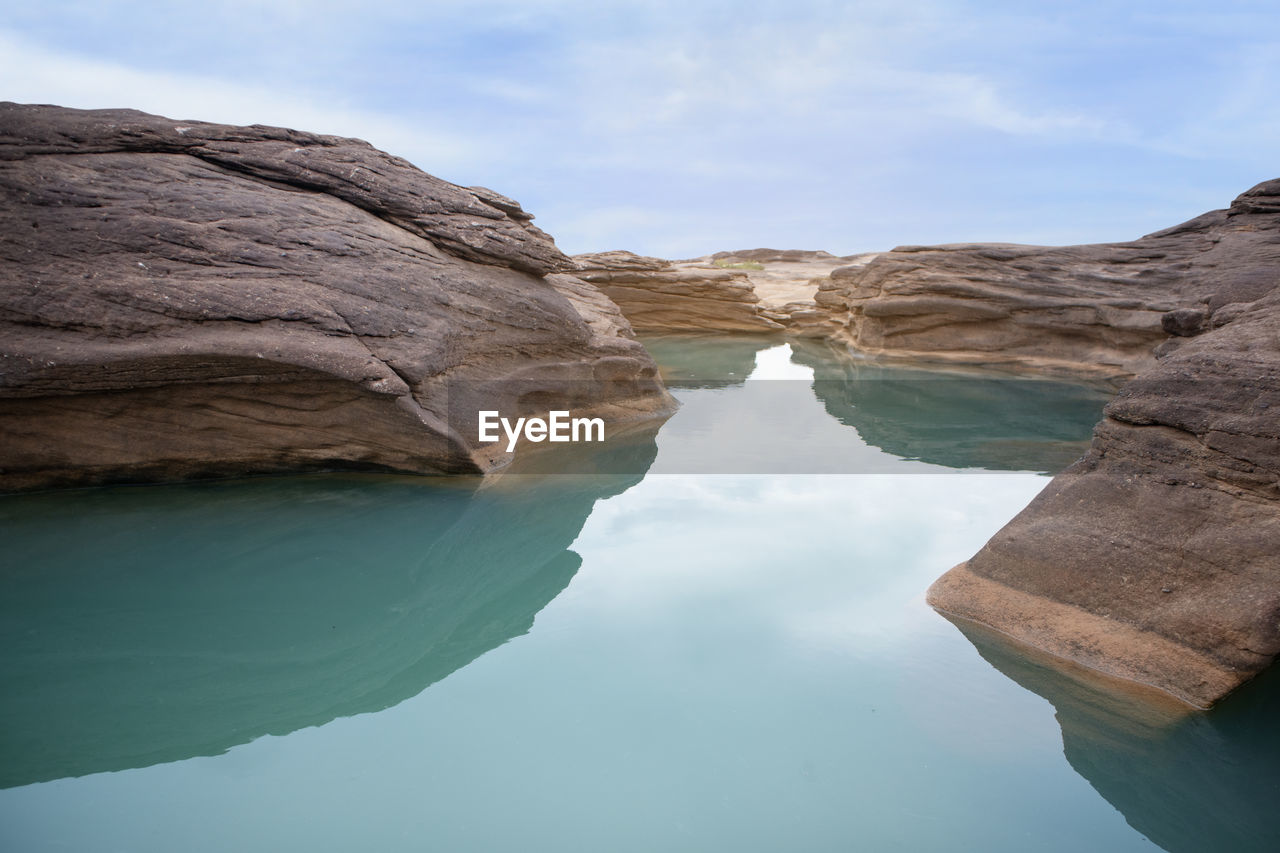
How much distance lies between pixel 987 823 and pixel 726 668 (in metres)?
1.24

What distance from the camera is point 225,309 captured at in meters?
5.54

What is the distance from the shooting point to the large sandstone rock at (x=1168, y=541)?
3480mm

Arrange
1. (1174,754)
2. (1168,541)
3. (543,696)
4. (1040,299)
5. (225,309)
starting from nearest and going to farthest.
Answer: (1174,754) < (543,696) < (1168,541) < (225,309) < (1040,299)

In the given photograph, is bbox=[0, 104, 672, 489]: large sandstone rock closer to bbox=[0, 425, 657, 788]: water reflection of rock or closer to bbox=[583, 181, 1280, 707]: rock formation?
bbox=[0, 425, 657, 788]: water reflection of rock

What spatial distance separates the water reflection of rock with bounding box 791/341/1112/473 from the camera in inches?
299

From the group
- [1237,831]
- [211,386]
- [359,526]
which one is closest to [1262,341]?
[1237,831]

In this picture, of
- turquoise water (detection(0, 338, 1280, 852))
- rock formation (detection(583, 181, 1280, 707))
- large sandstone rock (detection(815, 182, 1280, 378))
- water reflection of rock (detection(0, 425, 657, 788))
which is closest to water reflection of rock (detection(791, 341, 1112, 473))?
large sandstone rock (detection(815, 182, 1280, 378))

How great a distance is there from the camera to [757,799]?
2.83m

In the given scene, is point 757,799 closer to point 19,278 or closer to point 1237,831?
point 1237,831

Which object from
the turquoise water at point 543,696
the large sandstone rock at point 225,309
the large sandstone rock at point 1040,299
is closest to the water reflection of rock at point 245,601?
the turquoise water at point 543,696

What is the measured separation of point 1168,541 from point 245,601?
4554mm

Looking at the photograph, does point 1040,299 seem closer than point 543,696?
No

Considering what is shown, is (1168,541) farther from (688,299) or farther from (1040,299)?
(688,299)

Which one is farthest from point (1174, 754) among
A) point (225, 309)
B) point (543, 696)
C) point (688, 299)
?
point (688, 299)
